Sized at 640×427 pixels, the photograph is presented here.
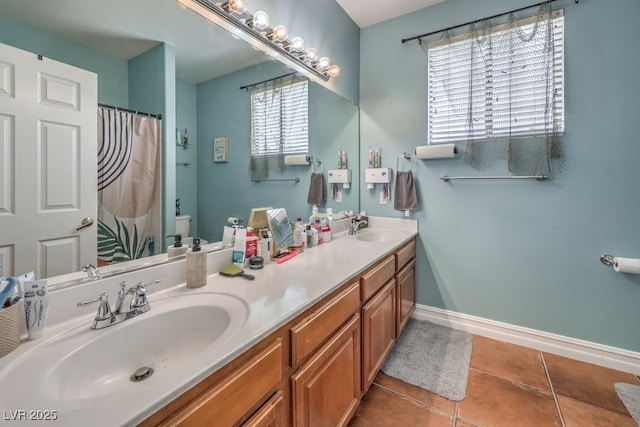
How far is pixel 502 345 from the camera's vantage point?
6.79 ft

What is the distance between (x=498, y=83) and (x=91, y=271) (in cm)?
263

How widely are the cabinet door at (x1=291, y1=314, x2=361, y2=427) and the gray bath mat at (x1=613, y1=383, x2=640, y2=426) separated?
1.46m

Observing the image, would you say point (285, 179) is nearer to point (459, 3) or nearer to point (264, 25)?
point (264, 25)

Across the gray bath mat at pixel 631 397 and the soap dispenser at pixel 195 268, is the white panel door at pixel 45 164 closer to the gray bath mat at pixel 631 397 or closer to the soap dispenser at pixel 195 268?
the soap dispenser at pixel 195 268

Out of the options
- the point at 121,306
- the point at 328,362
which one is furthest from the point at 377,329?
the point at 121,306

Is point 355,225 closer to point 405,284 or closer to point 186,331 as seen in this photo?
point 405,284

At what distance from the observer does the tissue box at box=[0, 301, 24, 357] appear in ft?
2.10

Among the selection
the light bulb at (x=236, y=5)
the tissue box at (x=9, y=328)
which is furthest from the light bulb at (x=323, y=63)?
the tissue box at (x=9, y=328)

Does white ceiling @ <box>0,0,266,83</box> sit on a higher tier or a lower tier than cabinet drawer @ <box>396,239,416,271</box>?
higher

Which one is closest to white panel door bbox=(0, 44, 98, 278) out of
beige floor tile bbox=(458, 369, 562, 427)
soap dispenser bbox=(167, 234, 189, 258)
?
soap dispenser bbox=(167, 234, 189, 258)

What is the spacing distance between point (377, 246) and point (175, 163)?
1.27m

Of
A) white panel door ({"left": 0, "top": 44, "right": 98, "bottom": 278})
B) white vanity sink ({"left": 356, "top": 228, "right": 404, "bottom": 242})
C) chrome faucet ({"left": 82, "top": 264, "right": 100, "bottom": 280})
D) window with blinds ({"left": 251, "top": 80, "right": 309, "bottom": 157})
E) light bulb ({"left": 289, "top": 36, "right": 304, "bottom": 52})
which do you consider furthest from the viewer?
white vanity sink ({"left": 356, "top": 228, "right": 404, "bottom": 242})

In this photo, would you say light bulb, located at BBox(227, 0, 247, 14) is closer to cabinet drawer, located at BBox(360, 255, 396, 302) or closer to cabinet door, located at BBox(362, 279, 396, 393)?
cabinet drawer, located at BBox(360, 255, 396, 302)

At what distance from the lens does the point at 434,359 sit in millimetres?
Answer: 1896
